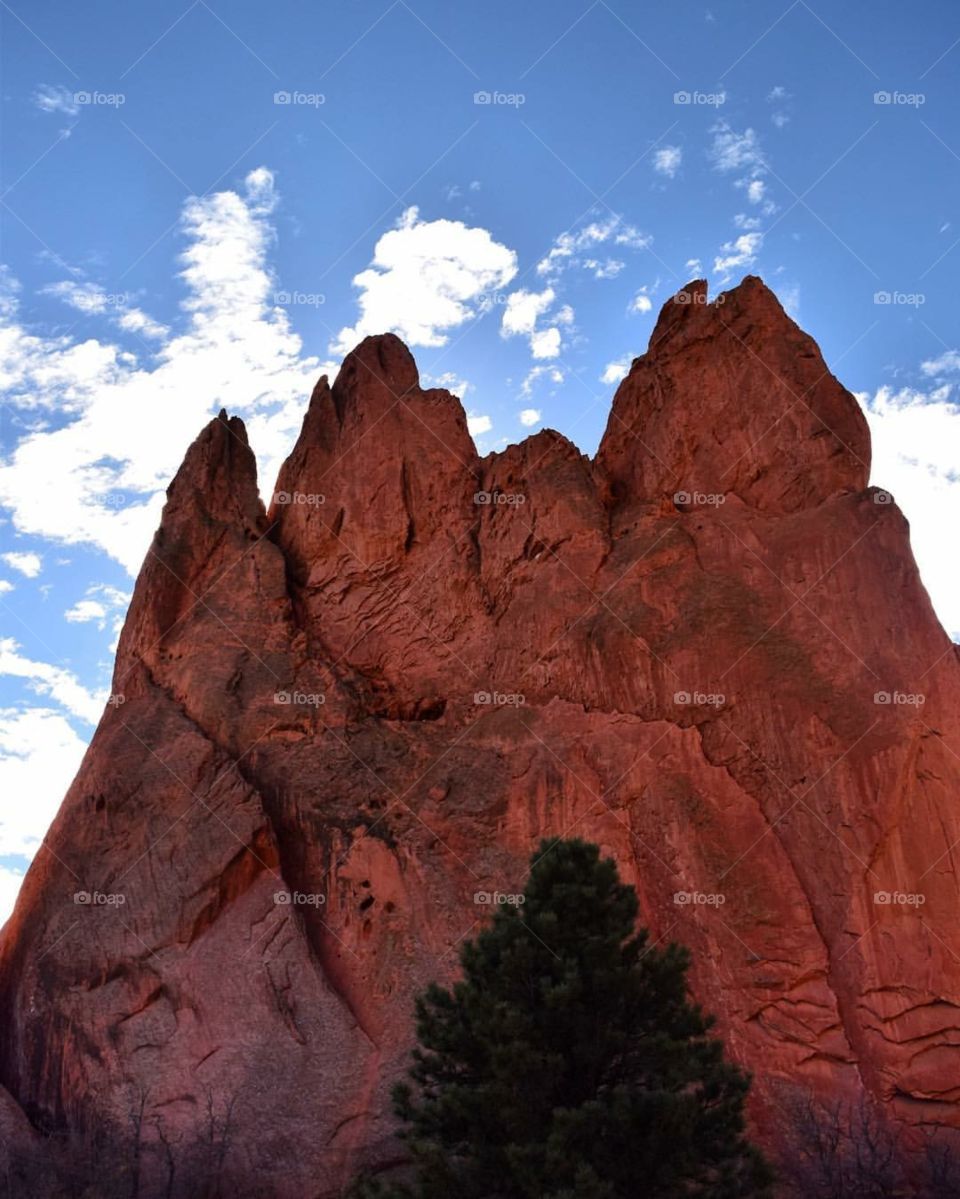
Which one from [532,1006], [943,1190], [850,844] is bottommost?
[943,1190]

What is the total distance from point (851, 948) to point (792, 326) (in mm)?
15796

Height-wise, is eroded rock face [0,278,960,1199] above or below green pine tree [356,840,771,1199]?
above

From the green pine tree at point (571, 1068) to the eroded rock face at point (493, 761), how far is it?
4.89m

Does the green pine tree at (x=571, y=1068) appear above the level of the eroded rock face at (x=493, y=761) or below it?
below

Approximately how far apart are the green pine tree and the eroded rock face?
16.1 feet

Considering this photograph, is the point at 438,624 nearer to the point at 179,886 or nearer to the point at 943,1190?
the point at 179,886

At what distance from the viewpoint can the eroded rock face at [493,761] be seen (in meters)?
23.2

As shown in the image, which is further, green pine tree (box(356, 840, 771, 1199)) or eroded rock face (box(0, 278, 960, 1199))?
eroded rock face (box(0, 278, 960, 1199))

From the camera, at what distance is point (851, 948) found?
23.1m

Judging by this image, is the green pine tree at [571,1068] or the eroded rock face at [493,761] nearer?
the green pine tree at [571,1068]

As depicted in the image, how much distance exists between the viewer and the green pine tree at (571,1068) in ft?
54.1

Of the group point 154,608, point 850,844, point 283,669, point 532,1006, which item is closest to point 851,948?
point 850,844

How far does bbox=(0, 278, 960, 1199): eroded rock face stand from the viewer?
23156mm

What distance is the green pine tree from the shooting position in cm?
1648
